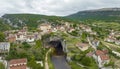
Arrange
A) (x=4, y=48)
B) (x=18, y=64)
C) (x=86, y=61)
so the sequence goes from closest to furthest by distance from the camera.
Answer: (x=18, y=64)
(x=86, y=61)
(x=4, y=48)

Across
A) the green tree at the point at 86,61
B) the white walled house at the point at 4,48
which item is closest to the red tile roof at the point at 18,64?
the white walled house at the point at 4,48

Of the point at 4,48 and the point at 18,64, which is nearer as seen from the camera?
the point at 18,64

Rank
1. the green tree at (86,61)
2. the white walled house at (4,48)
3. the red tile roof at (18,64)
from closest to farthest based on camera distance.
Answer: the red tile roof at (18,64)
the green tree at (86,61)
the white walled house at (4,48)

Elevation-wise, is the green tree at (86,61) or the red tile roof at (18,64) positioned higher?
the red tile roof at (18,64)

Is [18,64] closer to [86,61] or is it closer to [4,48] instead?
[4,48]

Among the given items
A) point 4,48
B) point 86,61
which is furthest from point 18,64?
point 86,61

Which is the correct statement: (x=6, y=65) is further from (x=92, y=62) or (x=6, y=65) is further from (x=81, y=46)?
(x=81, y=46)

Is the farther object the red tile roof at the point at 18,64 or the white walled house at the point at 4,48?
the white walled house at the point at 4,48

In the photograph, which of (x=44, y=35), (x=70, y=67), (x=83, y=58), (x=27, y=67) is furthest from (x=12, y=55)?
(x=44, y=35)

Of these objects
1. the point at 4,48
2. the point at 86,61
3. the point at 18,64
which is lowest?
the point at 86,61

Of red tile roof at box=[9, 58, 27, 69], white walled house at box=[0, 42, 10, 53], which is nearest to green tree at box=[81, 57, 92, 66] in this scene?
red tile roof at box=[9, 58, 27, 69]

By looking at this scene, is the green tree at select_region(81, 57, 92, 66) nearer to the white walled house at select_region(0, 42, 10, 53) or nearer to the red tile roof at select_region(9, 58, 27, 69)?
the red tile roof at select_region(9, 58, 27, 69)

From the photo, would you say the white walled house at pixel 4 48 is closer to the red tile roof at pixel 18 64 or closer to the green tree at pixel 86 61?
the red tile roof at pixel 18 64
